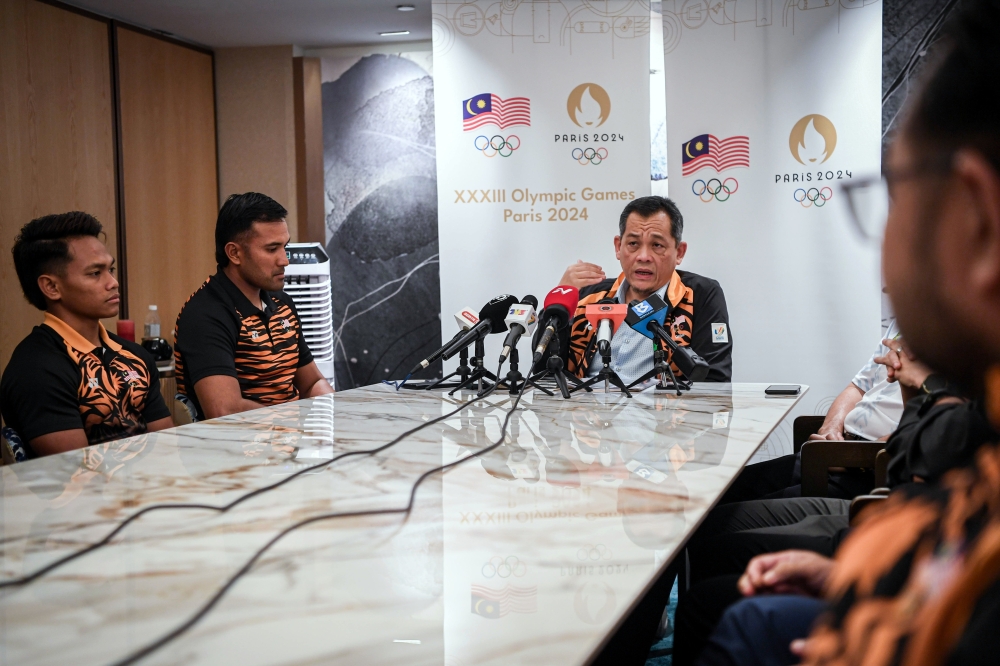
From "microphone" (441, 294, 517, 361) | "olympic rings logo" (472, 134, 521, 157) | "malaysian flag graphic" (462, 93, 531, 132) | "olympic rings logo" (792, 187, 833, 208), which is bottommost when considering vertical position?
"microphone" (441, 294, 517, 361)

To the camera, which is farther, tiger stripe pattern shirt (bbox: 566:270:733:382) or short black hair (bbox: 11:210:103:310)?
tiger stripe pattern shirt (bbox: 566:270:733:382)

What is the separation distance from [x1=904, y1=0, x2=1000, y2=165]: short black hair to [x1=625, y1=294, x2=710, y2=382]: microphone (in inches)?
77.7

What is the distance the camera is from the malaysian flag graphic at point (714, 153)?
4133mm

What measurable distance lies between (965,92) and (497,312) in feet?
6.78

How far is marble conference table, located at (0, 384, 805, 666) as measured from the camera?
2.69ft

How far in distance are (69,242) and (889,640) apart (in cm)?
251

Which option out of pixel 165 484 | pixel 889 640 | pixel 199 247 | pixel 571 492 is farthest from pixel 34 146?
pixel 889 640

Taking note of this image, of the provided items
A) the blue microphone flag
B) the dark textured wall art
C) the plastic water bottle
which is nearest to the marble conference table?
the blue microphone flag

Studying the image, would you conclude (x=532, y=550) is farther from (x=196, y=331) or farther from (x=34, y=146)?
(x=34, y=146)

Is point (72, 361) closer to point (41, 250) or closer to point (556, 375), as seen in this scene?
point (41, 250)

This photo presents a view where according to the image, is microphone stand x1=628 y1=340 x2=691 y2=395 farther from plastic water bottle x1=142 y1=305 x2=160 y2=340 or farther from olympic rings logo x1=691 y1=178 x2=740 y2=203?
plastic water bottle x1=142 y1=305 x2=160 y2=340

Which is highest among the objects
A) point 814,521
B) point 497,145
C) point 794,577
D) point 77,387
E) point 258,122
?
point 258,122

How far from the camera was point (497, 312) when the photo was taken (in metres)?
2.58

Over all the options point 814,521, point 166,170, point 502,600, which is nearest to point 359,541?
point 502,600
